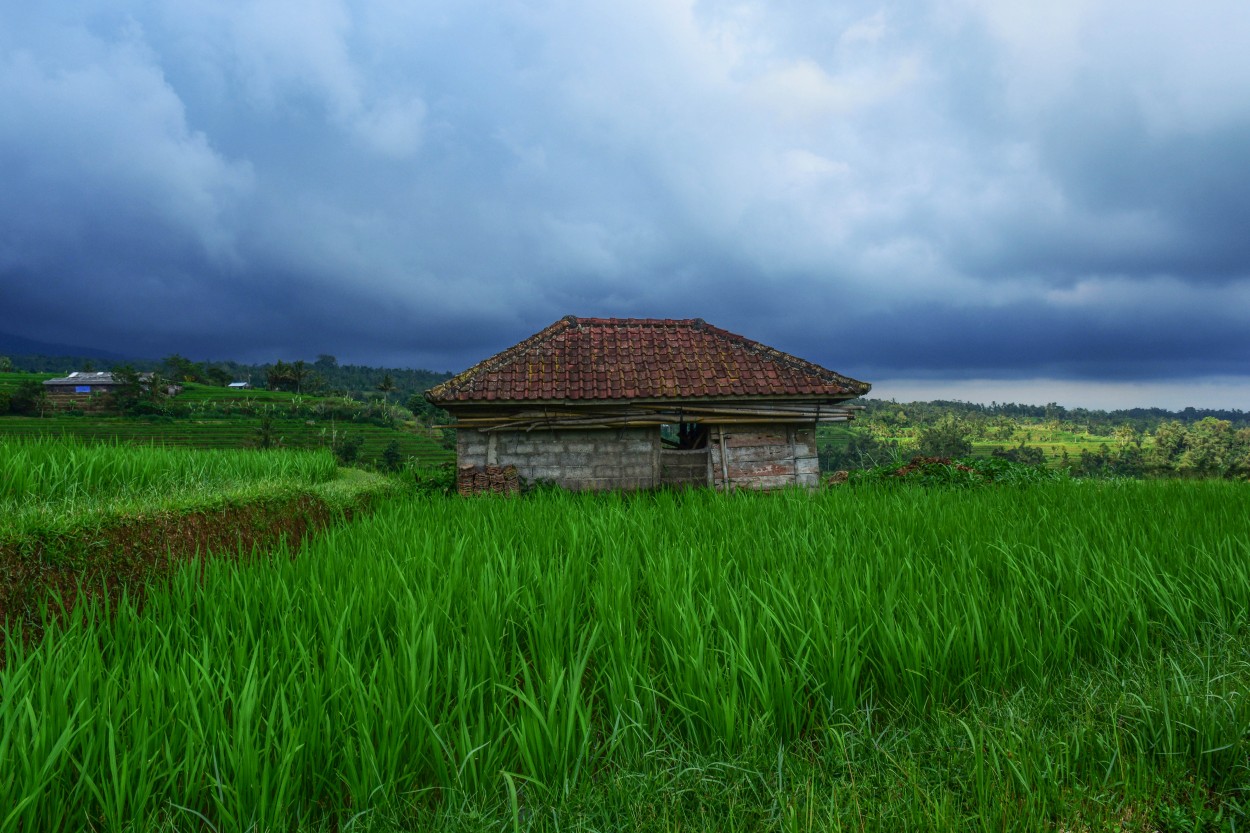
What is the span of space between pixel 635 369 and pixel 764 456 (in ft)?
11.5

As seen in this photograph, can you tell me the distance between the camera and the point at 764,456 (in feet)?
42.9

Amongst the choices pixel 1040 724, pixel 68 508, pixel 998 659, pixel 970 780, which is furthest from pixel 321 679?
pixel 68 508

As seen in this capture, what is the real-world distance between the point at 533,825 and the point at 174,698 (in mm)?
1560

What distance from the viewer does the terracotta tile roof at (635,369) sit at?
12.5m

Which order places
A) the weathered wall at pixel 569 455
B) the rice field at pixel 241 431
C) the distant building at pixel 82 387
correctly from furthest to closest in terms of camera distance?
1. the distant building at pixel 82 387
2. the rice field at pixel 241 431
3. the weathered wall at pixel 569 455

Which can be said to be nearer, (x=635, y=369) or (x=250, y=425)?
(x=635, y=369)

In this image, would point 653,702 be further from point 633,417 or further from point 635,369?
point 635,369

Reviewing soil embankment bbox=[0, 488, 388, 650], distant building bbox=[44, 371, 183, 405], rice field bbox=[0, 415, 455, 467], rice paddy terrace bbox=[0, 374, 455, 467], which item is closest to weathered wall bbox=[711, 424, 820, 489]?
soil embankment bbox=[0, 488, 388, 650]

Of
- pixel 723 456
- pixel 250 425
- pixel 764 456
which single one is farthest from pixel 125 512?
pixel 250 425

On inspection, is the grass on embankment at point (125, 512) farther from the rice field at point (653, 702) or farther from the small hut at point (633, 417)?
the small hut at point (633, 417)

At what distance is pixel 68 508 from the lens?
4273mm

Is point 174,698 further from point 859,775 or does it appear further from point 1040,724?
point 1040,724

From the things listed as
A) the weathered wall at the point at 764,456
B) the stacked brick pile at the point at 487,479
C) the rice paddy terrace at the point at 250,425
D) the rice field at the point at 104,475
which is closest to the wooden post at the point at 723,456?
the weathered wall at the point at 764,456

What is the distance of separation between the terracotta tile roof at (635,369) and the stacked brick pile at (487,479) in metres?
1.45
